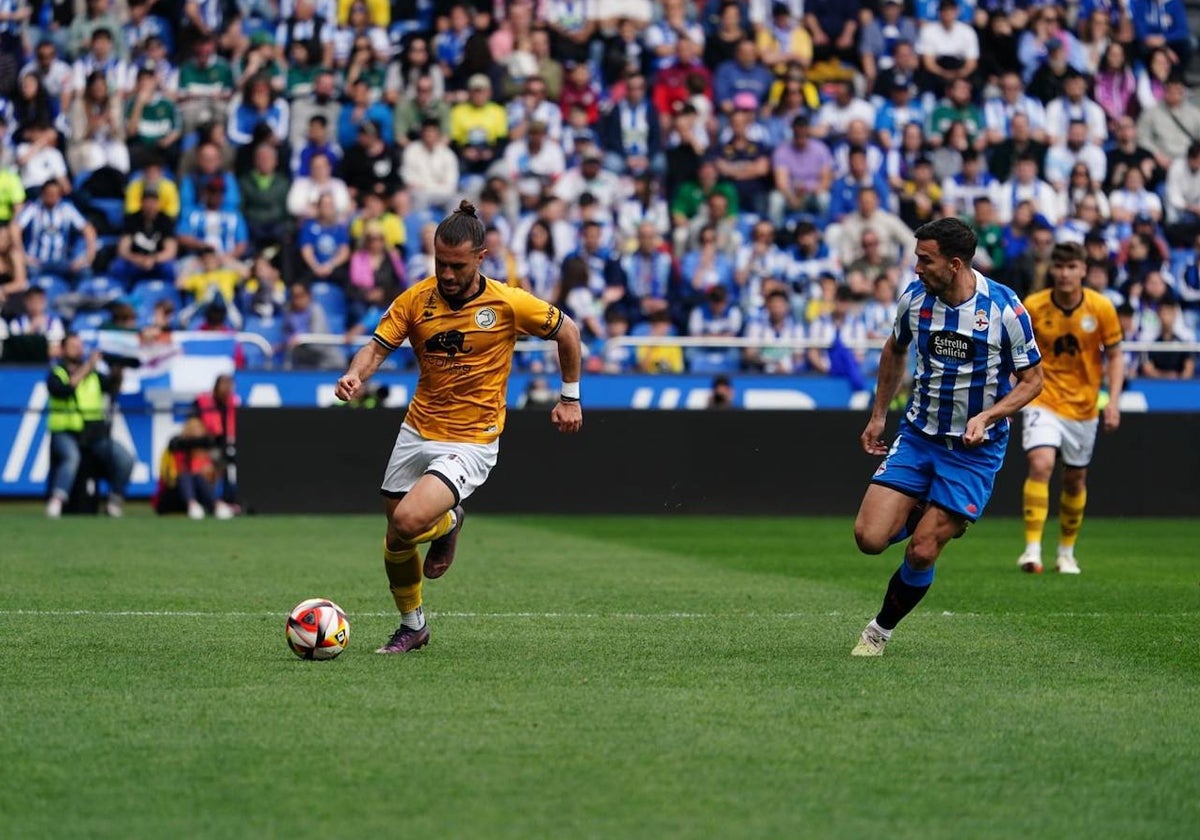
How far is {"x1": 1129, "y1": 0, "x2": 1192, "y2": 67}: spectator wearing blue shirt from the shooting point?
88.8 feet

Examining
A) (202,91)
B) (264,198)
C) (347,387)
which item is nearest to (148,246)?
(264,198)

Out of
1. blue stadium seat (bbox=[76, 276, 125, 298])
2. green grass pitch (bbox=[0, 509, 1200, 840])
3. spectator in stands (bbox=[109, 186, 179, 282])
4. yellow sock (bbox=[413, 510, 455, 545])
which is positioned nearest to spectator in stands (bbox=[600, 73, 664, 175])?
spectator in stands (bbox=[109, 186, 179, 282])

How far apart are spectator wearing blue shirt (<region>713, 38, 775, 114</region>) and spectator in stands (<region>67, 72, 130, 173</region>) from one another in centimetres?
774

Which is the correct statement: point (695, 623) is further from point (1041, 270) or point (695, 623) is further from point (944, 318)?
point (1041, 270)

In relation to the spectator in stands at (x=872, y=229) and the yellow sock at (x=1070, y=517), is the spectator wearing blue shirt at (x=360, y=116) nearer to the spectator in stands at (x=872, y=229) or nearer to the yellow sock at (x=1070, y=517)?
the spectator in stands at (x=872, y=229)

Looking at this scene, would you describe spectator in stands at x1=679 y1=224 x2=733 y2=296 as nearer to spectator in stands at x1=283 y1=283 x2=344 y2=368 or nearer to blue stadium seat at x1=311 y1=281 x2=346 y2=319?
blue stadium seat at x1=311 y1=281 x2=346 y2=319

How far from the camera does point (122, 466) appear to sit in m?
20.3

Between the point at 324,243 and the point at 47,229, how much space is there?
316cm

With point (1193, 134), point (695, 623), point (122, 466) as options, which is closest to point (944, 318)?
point (695, 623)

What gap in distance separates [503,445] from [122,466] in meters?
4.11

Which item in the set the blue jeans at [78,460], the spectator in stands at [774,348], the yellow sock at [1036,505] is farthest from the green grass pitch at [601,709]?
the spectator in stands at [774,348]

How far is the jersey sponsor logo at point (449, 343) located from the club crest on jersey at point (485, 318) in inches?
3.7

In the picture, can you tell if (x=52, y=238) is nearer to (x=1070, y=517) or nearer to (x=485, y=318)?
(x=1070, y=517)

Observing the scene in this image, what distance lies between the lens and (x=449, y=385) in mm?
9234
